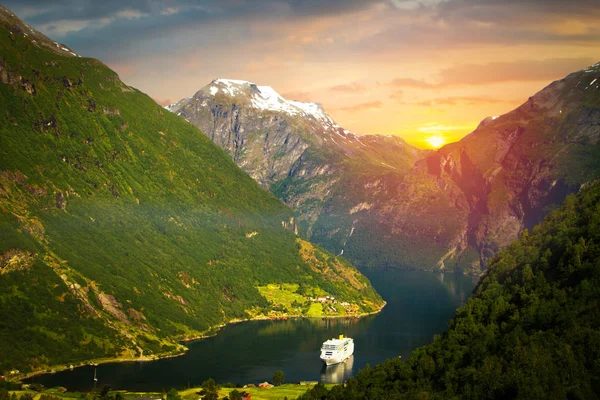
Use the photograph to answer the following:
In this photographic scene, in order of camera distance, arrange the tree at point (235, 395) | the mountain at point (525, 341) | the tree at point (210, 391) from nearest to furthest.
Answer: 1. the mountain at point (525, 341)
2. the tree at point (235, 395)
3. the tree at point (210, 391)

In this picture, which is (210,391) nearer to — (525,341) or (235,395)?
(235,395)

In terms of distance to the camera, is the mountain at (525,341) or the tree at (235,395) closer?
the mountain at (525,341)

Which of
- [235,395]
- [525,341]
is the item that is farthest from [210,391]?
[525,341]

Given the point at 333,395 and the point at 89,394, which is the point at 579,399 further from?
the point at 89,394

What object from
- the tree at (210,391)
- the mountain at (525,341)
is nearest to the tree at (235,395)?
Answer: the tree at (210,391)

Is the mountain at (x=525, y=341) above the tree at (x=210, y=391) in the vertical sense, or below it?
above

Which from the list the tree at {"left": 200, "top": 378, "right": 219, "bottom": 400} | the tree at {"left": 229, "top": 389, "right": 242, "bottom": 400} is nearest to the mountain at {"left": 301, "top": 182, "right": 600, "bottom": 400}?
the tree at {"left": 229, "top": 389, "right": 242, "bottom": 400}

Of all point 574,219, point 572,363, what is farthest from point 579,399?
point 574,219

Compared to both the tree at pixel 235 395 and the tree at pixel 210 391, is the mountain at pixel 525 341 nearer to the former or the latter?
the tree at pixel 235 395
